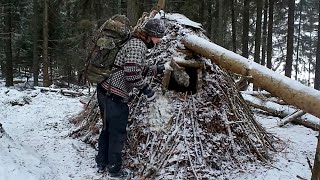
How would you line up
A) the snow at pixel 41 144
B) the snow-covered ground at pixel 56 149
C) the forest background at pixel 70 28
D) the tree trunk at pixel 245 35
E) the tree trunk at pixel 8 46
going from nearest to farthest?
1. the snow at pixel 41 144
2. the snow-covered ground at pixel 56 149
3. the forest background at pixel 70 28
4. the tree trunk at pixel 245 35
5. the tree trunk at pixel 8 46

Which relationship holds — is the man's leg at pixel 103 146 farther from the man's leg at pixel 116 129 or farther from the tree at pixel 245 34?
the tree at pixel 245 34

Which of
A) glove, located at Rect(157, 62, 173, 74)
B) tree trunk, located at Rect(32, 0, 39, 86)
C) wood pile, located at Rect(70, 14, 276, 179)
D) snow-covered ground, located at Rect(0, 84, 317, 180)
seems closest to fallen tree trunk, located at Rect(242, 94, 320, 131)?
snow-covered ground, located at Rect(0, 84, 317, 180)

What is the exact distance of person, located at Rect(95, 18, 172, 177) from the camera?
15.1ft

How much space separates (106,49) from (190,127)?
64.5 inches

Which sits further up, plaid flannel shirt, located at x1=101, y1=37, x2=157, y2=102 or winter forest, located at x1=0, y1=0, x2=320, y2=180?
plaid flannel shirt, located at x1=101, y1=37, x2=157, y2=102

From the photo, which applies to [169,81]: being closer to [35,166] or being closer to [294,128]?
[35,166]

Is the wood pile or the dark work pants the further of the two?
the wood pile

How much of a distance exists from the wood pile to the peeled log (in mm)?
437

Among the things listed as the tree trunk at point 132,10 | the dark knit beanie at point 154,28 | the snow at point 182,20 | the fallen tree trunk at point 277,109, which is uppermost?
the tree trunk at point 132,10

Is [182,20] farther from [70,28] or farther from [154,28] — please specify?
[70,28]

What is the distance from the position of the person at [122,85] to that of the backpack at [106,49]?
70mm

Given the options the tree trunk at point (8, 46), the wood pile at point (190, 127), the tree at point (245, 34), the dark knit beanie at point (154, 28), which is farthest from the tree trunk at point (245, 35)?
the dark knit beanie at point (154, 28)

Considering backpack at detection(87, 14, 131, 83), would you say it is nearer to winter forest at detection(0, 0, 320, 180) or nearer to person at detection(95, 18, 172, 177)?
person at detection(95, 18, 172, 177)

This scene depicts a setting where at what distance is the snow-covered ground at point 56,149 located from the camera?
4.52 metres
